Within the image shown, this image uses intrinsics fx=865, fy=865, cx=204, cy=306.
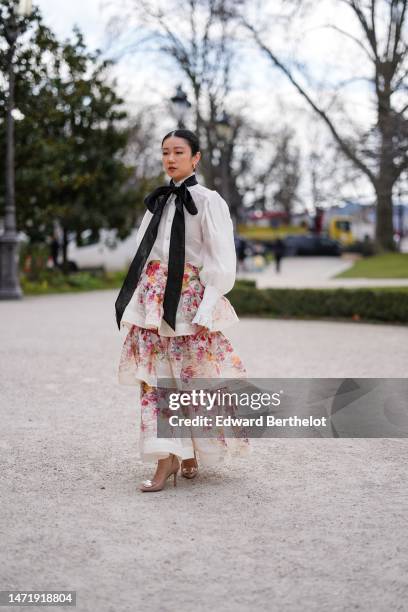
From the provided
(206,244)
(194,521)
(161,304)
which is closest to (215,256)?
(206,244)

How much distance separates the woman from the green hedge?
9828 mm

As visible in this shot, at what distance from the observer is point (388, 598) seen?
288 cm

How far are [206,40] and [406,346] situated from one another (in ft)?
64.5

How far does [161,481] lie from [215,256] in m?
1.14

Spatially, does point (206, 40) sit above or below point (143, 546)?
above

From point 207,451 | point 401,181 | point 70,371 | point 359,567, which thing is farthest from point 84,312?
point 359,567

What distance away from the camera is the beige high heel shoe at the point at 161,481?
13.8ft

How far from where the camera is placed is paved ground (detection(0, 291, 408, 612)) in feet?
9.70

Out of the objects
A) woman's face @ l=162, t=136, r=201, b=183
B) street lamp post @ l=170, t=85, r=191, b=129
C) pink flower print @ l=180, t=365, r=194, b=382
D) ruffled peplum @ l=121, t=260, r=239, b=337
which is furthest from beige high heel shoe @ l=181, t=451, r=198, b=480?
street lamp post @ l=170, t=85, r=191, b=129

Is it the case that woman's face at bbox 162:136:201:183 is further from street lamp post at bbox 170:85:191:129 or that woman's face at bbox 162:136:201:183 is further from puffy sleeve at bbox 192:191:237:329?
street lamp post at bbox 170:85:191:129

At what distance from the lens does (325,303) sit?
14.9 metres

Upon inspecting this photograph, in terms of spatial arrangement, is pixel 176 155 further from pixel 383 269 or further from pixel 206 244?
pixel 383 269

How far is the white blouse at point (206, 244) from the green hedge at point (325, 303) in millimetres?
9827

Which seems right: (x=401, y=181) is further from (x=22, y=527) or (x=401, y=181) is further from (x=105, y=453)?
(x=22, y=527)
